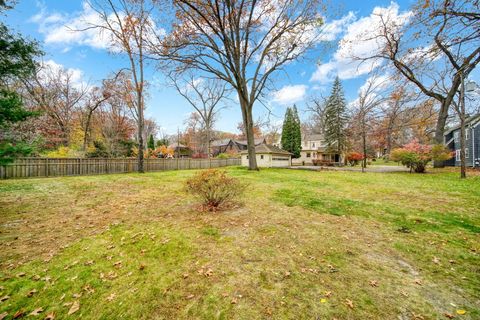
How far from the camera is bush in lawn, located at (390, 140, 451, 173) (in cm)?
1485

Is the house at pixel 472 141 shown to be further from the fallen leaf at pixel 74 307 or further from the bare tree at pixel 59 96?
the bare tree at pixel 59 96

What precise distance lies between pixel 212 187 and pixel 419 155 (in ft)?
57.7

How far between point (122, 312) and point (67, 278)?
4.08 feet

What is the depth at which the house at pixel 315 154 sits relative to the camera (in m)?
33.4

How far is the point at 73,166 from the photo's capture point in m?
14.4

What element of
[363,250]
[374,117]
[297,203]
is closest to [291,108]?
[374,117]

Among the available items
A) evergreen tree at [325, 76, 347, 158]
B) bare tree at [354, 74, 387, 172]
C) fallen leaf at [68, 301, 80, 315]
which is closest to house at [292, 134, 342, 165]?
evergreen tree at [325, 76, 347, 158]

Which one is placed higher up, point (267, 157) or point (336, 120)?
point (336, 120)

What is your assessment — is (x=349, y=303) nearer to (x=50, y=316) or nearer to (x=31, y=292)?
(x=50, y=316)

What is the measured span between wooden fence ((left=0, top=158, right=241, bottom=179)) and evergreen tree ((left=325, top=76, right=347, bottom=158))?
79.4 feet

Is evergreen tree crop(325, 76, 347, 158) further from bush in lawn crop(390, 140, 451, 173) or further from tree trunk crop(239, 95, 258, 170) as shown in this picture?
tree trunk crop(239, 95, 258, 170)

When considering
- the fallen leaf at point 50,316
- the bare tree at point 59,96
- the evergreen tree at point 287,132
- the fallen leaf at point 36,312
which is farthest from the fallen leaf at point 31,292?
the evergreen tree at point 287,132

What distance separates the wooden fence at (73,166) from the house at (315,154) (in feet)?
78.9

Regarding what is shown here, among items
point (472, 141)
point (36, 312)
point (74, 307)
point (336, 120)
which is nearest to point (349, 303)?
point (74, 307)
